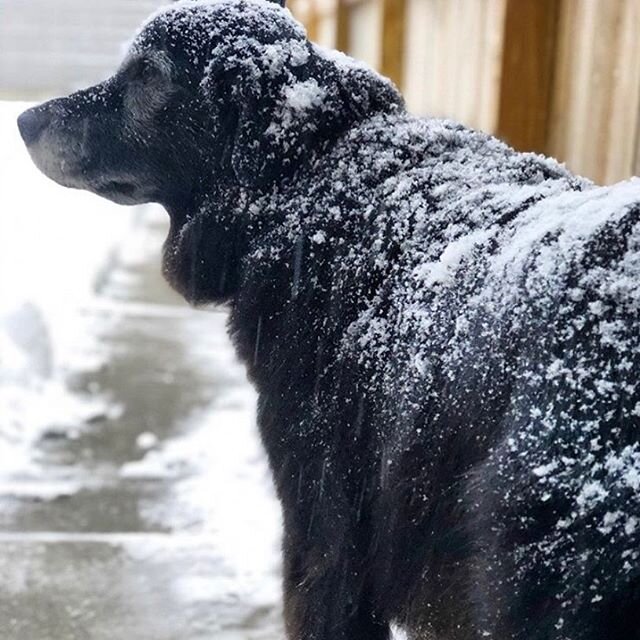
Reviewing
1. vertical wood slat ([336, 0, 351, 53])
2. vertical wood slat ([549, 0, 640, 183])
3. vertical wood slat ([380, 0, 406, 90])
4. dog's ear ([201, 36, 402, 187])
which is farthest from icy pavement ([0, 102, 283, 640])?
vertical wood slat ([336, 0, 351, 53])

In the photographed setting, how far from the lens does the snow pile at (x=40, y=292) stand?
16.4ft

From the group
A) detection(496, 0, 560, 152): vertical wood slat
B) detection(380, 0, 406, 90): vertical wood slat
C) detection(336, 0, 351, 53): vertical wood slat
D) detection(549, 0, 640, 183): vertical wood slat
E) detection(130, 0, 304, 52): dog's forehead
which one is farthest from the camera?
detection(336, 0, 351, 53): vertical wood slat

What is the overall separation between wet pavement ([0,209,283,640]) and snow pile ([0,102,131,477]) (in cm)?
12

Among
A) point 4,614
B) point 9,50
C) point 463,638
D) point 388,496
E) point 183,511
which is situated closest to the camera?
point 463,638

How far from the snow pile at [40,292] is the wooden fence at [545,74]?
212 cm

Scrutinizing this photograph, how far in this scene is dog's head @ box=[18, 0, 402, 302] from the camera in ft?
8.04

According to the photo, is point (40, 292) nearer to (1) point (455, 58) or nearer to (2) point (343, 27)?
(2) point (343, 27)

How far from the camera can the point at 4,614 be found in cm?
319

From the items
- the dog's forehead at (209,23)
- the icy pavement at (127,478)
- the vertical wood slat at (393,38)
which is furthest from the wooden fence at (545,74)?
the icy pavement at (127,478)

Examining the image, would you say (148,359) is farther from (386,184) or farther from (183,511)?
(386,184)

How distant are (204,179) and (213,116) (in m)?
0.17

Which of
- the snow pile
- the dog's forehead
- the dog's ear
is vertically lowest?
the snow pile

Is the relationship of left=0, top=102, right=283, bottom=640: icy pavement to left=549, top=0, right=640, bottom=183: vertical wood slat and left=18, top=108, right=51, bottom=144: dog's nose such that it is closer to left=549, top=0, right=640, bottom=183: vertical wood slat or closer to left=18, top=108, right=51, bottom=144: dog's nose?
left=18, top=108, right=51, bottom=144: dog's nose

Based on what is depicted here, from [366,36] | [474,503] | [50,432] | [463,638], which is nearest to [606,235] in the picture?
[474,503]
